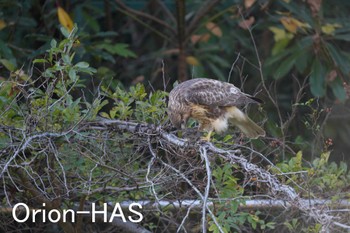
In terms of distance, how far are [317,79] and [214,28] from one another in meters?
1.10

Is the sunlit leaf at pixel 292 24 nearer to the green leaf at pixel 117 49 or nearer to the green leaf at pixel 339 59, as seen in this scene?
the green leaf at pixel 339 59

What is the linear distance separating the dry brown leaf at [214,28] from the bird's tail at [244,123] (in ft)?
7.29

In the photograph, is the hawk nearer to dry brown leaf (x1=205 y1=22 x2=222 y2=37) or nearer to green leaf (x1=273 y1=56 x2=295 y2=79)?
green leaf (x1=273 y1=56 x2=295 y2=79)

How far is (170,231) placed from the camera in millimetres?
6156

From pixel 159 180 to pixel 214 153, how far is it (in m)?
0.40

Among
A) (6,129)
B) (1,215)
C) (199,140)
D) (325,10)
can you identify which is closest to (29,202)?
(1,215)

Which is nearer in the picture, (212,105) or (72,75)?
(72,75)

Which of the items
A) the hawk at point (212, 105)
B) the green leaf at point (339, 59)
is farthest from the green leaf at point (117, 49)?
the hawk at point (212, 105)

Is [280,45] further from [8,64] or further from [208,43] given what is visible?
[8,64]

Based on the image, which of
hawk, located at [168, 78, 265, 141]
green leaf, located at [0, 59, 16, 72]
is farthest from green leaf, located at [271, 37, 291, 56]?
green leaf, located at [0, 59, 16, 72]

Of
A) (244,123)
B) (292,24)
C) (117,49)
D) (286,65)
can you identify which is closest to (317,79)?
(286,65)

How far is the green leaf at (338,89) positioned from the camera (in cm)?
786

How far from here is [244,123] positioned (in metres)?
5.98

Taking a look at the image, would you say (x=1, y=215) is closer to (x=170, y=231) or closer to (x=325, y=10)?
(x=170, y=231)
